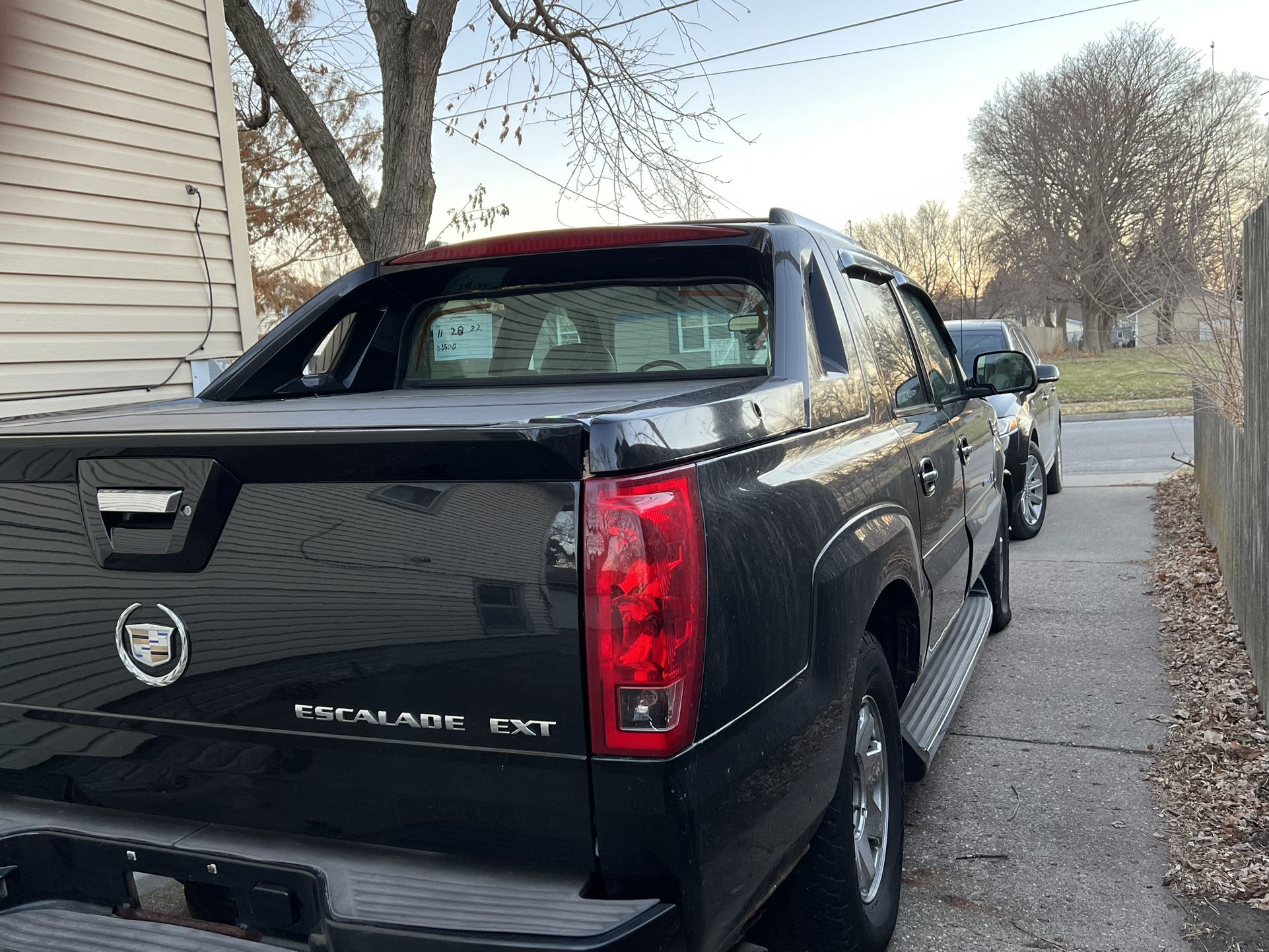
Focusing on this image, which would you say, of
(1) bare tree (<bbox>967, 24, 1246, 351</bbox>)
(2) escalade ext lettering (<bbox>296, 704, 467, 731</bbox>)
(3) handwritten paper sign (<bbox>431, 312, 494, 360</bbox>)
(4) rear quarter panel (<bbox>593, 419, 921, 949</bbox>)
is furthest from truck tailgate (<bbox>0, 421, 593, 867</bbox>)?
(1) bare tree (<bbox>967, 24, 1246, 351</bbox>)

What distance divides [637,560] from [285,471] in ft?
2.21

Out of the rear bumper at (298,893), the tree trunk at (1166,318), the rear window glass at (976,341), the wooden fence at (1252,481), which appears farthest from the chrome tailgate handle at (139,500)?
the rear window glass at (976,341)

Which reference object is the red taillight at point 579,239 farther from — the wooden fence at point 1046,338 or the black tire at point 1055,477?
the wooden fence at point 1046,338

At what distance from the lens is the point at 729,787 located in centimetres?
201

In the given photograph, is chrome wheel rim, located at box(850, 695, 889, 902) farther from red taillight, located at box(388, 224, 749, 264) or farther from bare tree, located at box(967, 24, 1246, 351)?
bare tree, located at box(967, 24, 1246, 351)

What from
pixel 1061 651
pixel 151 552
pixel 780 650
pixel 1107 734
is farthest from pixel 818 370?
pixel 1061 651

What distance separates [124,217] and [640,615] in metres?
5.43

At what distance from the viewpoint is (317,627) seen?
1934mm

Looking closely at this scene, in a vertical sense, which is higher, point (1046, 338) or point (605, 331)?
point (1046, 338)

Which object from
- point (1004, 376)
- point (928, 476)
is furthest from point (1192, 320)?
point (928, 476)

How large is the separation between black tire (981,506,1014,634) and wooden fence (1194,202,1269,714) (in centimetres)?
115

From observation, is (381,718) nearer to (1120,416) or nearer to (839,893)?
(839,893)

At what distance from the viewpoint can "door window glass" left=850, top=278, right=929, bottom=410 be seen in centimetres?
359

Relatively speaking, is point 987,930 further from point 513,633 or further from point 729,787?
point 513,633
